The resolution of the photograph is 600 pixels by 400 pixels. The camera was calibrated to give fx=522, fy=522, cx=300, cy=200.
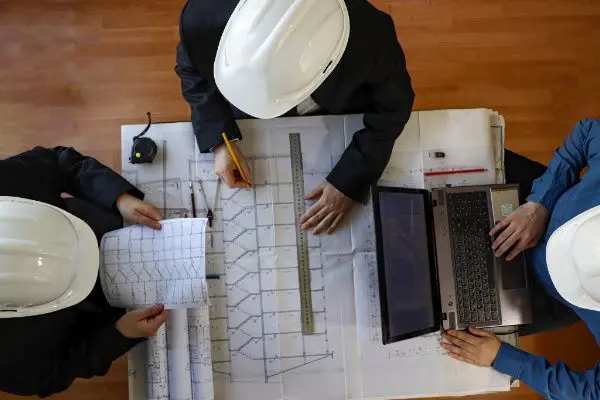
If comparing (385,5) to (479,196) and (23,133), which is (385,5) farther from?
(23,133)

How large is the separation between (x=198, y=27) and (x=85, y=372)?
0.83m

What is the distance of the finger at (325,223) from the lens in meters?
1.35

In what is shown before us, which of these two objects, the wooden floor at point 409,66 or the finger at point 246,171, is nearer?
the finger at point 246,171

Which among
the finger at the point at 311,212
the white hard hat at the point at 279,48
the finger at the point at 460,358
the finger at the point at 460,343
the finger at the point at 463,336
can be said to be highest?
the white hard hat at the point at 279,48

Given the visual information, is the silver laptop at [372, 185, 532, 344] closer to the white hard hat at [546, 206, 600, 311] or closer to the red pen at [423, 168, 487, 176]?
the red pen at [423, 168, 487, 176]

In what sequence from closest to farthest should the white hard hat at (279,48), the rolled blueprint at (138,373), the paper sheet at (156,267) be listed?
1. the white hard hat at (279,48)
2. the paper sheet at (156,267)
3. the rolled blueprint at (138,373)

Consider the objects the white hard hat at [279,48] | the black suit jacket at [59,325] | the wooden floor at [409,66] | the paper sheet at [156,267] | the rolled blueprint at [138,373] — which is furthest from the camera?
the wooden floor at [409,66]

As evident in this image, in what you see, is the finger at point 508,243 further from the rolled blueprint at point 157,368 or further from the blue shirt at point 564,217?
the rolled blueprint at point 157,368

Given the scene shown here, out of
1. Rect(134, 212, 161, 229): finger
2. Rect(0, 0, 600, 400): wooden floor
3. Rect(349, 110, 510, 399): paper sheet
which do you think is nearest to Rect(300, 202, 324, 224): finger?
Rect(349, 110, 510, 399): paper sheet

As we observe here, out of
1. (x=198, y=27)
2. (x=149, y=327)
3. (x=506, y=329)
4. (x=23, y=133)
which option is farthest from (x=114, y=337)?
(x=23, y=133)

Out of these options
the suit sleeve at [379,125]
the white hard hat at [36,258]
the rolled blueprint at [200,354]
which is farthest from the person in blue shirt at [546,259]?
the white hard hat at [36,258]

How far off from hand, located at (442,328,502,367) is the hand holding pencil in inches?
26.1

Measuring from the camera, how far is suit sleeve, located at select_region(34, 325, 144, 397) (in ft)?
3.86

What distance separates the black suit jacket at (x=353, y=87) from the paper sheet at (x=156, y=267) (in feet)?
0.85
